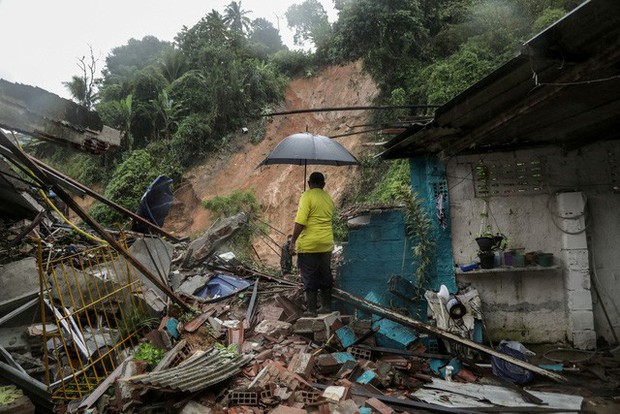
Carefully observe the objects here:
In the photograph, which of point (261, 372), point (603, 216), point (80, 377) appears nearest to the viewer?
point (261, 372)

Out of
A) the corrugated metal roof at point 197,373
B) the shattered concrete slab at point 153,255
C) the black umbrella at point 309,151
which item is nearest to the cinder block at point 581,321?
the black umbrella at point 309,151

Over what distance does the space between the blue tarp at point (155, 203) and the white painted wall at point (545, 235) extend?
19.0 feet

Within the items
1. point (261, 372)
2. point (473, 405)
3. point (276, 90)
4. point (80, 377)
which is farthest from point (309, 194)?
point (276, 90)

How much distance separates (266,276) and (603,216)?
228 inches

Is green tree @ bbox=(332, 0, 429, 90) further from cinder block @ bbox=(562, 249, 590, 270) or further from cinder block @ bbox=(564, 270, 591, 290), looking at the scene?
cinder block @ bbox=(564, 270, 591, 290)

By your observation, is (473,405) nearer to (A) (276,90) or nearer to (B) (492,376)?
(B) (492,376)

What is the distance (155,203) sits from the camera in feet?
27.1

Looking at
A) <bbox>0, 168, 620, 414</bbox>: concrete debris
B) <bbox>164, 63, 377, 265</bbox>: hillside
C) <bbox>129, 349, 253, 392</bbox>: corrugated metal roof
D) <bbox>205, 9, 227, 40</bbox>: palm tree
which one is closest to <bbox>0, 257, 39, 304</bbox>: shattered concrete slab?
<bbox>0, 168, 620, 414</bbox>: concrete debris

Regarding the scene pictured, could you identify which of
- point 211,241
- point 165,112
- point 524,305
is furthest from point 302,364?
point 165,112

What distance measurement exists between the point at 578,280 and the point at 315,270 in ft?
12.7

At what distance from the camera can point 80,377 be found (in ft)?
15.4

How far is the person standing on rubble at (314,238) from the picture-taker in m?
5.09

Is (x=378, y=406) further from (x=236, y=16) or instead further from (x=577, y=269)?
(x=236, y=16)

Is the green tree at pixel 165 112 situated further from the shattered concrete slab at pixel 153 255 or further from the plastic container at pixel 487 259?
the plastic container at pixel 487 259
